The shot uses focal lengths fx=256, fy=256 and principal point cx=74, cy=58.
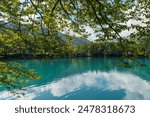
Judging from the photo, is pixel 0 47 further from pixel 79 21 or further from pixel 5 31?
pixel 79 21

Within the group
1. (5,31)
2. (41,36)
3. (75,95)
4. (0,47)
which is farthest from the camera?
(75,95)

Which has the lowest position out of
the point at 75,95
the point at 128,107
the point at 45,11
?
the point at 75,95

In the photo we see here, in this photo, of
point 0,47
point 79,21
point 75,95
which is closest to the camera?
point 79,21

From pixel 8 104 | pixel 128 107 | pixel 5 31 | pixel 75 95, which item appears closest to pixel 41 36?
pixel 5 31

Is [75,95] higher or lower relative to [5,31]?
lower

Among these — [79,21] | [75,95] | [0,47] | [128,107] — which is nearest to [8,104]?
[128,107]

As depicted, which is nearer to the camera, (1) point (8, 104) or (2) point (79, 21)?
(1) point (8, 104)

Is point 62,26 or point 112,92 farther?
point 112,92

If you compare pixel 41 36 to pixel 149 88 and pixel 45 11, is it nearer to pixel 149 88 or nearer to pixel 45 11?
pixel 45 11

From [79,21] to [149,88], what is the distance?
3026 centimetres

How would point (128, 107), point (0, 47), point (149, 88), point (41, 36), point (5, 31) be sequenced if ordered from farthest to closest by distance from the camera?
point (149, 88) < point (0, 47) < point (5, 31) < point (41, 36) < point (128, 107)

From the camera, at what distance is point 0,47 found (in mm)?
12953

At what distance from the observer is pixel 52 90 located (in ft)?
120

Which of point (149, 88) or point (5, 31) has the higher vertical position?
point (5, 31)
